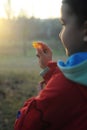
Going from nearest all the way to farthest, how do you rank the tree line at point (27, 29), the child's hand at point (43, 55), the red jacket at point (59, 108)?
the red jacket at point (59, 108) < the child's hand at point (43, 55) < the tree line at point (27, 29)

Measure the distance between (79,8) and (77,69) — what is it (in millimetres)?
212

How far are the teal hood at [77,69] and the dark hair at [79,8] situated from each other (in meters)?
0.13

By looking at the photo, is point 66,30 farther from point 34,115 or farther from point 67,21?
point 34,115

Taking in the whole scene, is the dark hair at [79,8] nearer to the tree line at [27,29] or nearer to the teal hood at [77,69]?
the teal hood at [77,69]

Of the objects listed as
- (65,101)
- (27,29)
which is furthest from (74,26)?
(27,29)

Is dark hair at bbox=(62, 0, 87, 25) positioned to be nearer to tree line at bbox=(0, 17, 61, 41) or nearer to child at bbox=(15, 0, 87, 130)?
child at bbox=(15, 0, 87, 130)

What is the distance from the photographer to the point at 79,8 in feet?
5.11

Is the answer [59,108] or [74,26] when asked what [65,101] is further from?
[74,26]

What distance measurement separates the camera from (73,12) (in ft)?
5.23

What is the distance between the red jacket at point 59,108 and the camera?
4.99 ft

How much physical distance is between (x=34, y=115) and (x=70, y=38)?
0.31 metres

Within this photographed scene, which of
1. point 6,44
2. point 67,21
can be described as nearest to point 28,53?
point 6,44

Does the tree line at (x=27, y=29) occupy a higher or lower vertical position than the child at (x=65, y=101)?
lower

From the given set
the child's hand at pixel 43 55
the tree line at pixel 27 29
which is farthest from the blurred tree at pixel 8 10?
the child's hand at pixel 43 55
